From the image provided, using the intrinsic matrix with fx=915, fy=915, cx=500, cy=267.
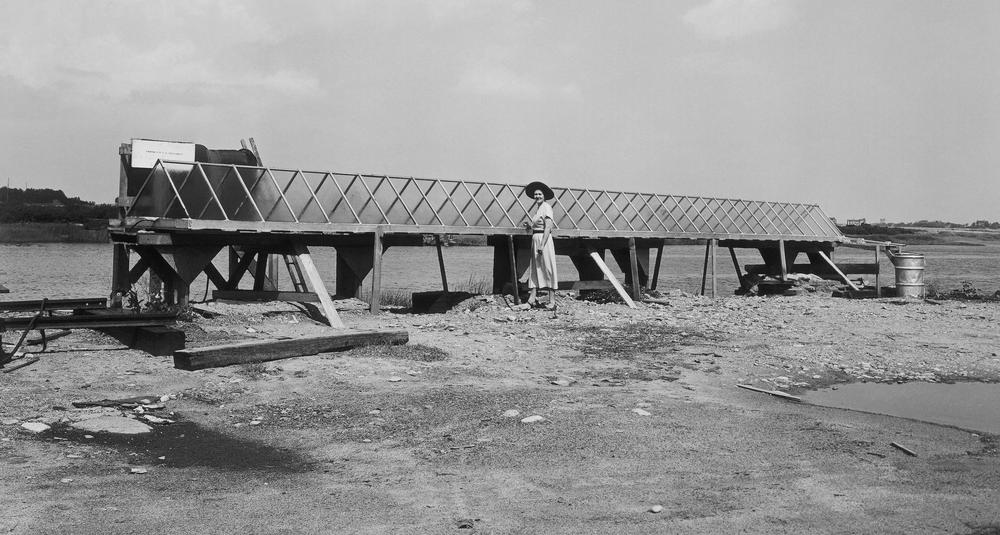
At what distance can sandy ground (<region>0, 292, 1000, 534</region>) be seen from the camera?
18.3 ft

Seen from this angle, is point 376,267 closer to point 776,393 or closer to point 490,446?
point 776,393

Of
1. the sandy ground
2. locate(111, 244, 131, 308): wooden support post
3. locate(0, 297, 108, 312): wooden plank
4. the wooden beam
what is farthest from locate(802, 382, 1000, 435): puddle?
the wooden beam

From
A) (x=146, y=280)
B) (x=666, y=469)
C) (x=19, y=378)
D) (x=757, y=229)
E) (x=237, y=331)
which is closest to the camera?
(x=666, y=469)

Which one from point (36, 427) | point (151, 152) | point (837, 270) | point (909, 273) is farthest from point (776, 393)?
point (837, 270)

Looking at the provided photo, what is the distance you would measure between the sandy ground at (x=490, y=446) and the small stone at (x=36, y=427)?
76mm

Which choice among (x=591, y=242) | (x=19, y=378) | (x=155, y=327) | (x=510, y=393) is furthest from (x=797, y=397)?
(x=591, y=242)

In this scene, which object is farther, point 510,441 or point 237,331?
point 237,331

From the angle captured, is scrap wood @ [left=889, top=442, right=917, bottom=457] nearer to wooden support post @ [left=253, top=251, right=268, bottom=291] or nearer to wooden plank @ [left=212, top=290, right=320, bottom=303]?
wooden plank @ [left=212, top=290, right=320, bottom=303]

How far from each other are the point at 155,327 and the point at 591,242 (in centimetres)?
1413

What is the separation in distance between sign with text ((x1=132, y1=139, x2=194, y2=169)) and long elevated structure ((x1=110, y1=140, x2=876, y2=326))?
0.04 metres

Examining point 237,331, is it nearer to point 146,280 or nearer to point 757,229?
point 146,280

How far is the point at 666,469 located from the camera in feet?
22.2

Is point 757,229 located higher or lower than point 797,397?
higher

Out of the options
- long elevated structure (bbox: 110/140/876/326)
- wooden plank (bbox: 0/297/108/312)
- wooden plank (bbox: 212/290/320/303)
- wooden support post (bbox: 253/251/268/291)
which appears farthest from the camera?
wooden support post (bbox: 253/251/268/291)
